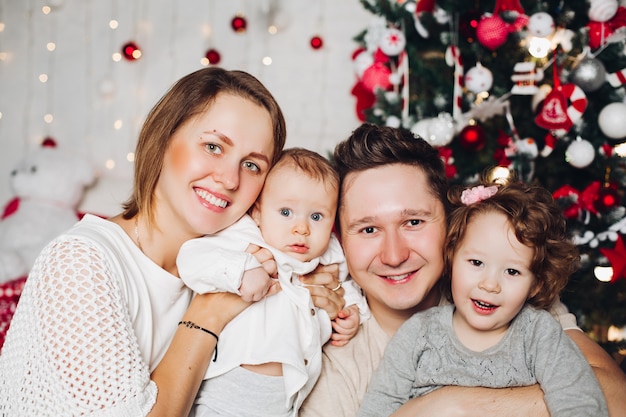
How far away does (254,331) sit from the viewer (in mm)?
1874

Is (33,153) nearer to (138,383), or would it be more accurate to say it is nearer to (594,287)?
(138,383)

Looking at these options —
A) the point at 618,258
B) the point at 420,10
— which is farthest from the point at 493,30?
the point at 618,258

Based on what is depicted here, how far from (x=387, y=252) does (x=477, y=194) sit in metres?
0.35

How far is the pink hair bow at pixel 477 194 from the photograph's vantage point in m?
2.00

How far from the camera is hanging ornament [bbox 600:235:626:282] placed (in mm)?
3139

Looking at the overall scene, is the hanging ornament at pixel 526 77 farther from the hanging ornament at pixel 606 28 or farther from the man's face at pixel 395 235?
the man's face at pixel 395 235

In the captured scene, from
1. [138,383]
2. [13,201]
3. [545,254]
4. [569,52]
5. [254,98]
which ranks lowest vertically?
[13,201]

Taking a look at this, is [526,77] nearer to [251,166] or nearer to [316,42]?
[316,42]

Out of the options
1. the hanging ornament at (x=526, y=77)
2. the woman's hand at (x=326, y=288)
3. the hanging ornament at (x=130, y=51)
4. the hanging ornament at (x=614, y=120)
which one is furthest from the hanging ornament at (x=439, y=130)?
the hanging ornament at (x=130, y=51)

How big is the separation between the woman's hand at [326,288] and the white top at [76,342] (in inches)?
23.2

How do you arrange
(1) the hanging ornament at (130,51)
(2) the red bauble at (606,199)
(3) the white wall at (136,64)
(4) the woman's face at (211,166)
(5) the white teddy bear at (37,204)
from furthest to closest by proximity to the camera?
(3) the white wall at (136,64) < (1) the hanging ornament at (130,51) < (5) the white teddy bear at (37,204) < (2) the red bauble at (606,199) < (4) the woman's face at (211,166)

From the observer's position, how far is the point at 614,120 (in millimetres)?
3057

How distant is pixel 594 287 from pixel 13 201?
140 inches

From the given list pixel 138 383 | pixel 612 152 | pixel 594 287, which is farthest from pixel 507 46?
pixel 138 383
